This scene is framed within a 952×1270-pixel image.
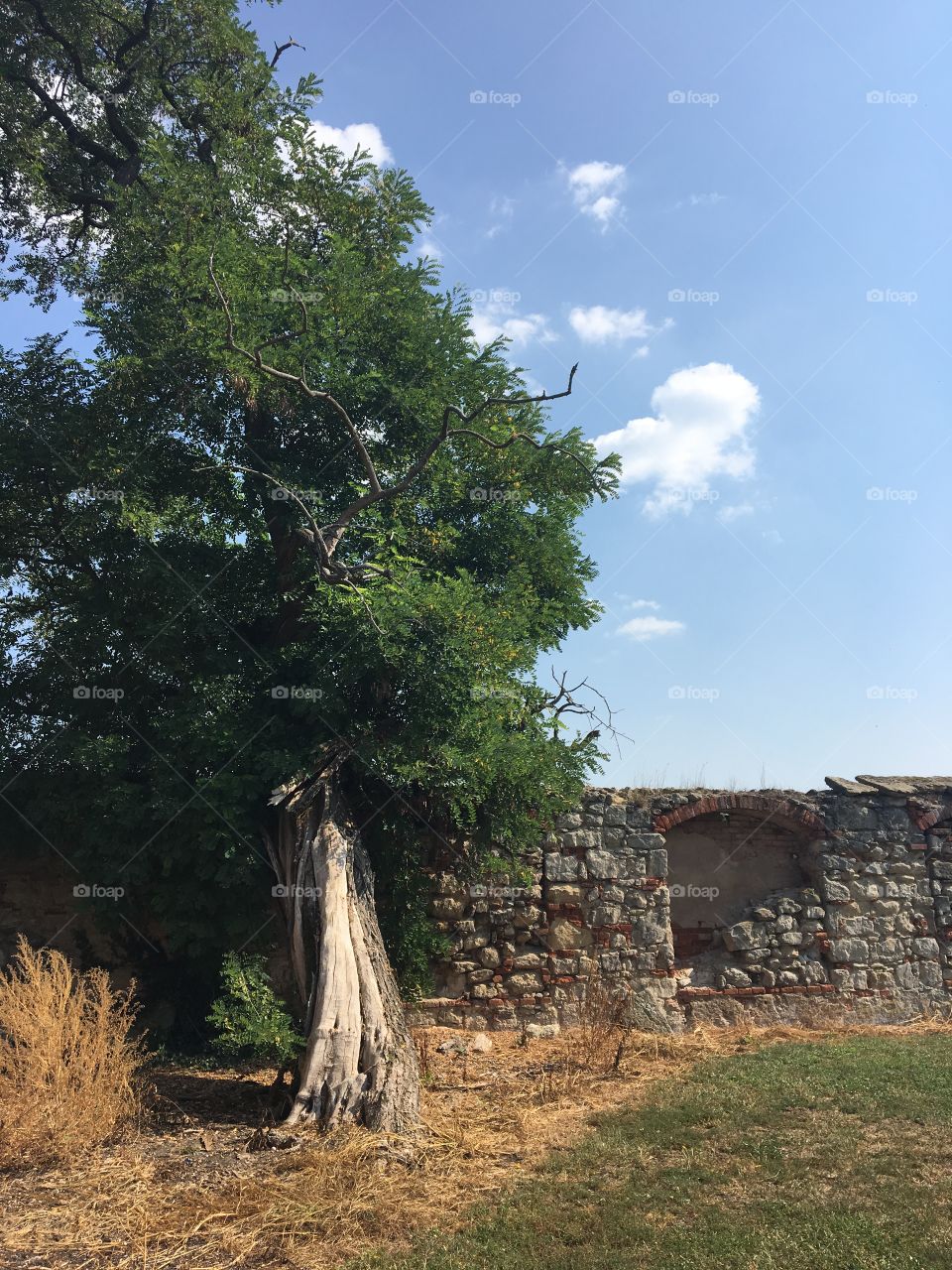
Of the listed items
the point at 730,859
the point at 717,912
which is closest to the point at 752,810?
the point at 730,859

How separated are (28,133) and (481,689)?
10.4 meters

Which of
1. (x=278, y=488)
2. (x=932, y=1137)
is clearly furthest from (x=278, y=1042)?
(x=278, y=488)

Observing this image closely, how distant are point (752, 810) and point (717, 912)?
4.18 ft

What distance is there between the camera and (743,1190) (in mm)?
4820

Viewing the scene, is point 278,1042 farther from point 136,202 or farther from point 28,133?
point 28,133

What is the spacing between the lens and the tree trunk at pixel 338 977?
5926 mm

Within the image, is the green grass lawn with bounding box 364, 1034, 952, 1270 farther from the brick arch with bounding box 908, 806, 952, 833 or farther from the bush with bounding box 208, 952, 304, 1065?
the brick arch with bounding box 908, 806, 952, 833

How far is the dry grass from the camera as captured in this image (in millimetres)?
4305

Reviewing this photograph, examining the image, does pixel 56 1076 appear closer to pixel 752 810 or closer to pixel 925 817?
pixel 752 810

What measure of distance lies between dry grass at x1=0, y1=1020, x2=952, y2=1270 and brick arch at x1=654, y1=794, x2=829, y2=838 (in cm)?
350

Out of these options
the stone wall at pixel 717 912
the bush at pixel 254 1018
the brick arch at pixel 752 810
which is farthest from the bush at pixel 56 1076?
the brick arch at pixel 752 810

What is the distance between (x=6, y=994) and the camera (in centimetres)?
588

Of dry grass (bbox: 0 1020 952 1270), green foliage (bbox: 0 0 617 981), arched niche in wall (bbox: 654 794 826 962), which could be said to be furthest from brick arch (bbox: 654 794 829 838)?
dry grass (bbox: 0 1020 952 1270)

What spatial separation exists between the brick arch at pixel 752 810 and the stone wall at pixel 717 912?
0.02m
